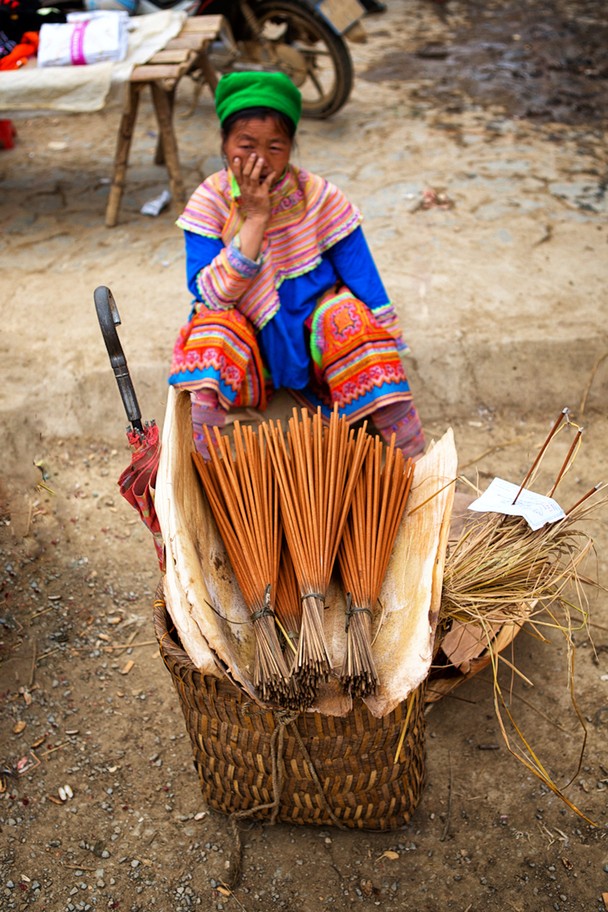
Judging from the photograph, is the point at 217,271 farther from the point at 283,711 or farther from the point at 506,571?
the point at 283,711

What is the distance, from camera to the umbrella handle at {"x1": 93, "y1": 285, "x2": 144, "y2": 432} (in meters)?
1.63

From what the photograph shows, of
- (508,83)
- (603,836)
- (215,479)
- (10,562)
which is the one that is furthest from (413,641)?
Result: (508,83)

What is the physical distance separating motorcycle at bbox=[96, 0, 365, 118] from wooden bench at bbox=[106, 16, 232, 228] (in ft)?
2.34

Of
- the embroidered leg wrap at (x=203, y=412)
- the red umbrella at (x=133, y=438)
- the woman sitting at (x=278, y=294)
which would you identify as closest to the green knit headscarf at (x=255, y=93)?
the woman sitting at (x=278, y=294)

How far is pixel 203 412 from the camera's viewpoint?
2467mm

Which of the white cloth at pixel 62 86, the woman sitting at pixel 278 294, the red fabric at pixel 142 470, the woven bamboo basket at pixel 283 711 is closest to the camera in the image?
the woven bamboo basket at pixel 283 711

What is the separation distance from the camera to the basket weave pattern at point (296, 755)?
1578mm

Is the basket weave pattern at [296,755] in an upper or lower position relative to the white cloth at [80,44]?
lower

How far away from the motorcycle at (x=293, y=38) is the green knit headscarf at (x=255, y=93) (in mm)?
2867

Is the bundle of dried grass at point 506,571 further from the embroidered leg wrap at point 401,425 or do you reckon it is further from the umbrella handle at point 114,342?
the umbrella handle at point 114,342

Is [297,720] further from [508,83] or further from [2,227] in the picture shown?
[508,83]

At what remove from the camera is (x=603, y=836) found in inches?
73.0

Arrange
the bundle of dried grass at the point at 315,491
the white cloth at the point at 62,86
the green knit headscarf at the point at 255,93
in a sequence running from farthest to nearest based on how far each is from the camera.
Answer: the white cloth at the point at 62,86, the green knit headscarf at the point at 255,93, the bundle of dried grass at the point at 315,491

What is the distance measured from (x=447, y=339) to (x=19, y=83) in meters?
2.29
